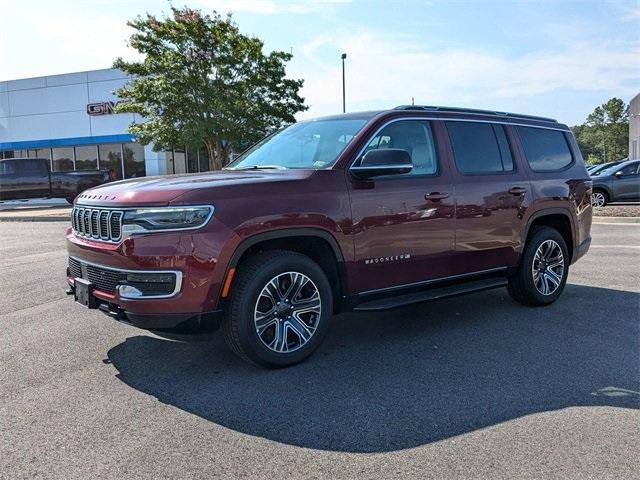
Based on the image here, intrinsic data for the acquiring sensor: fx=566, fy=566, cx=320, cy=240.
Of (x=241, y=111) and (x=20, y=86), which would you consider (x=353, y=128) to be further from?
(x=20, y=86)

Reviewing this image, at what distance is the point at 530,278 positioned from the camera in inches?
235

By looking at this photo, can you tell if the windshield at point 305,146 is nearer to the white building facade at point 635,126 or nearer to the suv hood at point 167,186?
the suv hood at point 167,186

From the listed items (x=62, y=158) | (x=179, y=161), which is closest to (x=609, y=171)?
(x=179, y=161)

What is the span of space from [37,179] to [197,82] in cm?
806

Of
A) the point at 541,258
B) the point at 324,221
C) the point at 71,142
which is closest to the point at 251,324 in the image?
the point at 324,221

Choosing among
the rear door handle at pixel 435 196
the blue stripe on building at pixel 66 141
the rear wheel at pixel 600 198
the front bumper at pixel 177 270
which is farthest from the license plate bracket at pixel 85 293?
the blue stripe on building at pixel 66 141

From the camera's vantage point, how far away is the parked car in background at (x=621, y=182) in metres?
17.7

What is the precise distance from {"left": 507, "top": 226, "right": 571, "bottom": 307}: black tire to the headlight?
11.8 feet

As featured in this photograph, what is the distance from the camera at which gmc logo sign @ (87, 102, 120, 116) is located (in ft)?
106

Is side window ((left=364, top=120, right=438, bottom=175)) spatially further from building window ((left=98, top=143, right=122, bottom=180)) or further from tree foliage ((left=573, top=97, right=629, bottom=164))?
tree foliage ((left=573, top=97, right=629, bottom=164))

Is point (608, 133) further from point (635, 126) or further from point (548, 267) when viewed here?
point (548, 267)

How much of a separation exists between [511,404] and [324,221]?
72.0 inches

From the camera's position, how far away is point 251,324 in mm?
4078

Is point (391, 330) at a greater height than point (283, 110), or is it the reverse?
point (283, 110)
